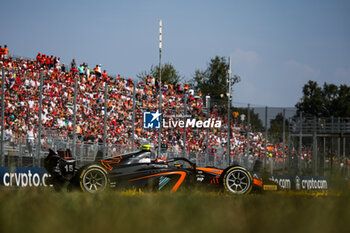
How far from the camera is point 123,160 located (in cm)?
1119

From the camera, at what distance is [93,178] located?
10.6m

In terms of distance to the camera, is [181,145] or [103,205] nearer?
[103,205]

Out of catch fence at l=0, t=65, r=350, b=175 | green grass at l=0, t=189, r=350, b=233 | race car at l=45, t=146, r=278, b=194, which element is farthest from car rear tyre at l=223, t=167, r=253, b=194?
green grass at l=0, t=189, r=350, b=233

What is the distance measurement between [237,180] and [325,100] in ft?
205

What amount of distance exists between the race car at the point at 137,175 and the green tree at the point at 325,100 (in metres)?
60.5

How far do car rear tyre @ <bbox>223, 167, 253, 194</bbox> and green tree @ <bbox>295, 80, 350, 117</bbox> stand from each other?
6040cm

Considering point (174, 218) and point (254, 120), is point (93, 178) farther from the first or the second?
point (254, 120)

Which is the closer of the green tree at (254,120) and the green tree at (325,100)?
the green tree at (254,120)

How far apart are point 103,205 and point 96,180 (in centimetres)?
604

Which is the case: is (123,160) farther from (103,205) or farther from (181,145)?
(181,145)

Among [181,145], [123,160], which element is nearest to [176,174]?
[123,160]

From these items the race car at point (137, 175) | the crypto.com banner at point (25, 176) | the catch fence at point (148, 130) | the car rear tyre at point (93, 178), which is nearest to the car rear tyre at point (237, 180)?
the race car at point (137, 175)

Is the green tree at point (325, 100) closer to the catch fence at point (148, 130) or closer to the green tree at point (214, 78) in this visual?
the green tree at point (214, 78)

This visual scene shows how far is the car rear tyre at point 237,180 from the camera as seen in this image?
38.1ft
